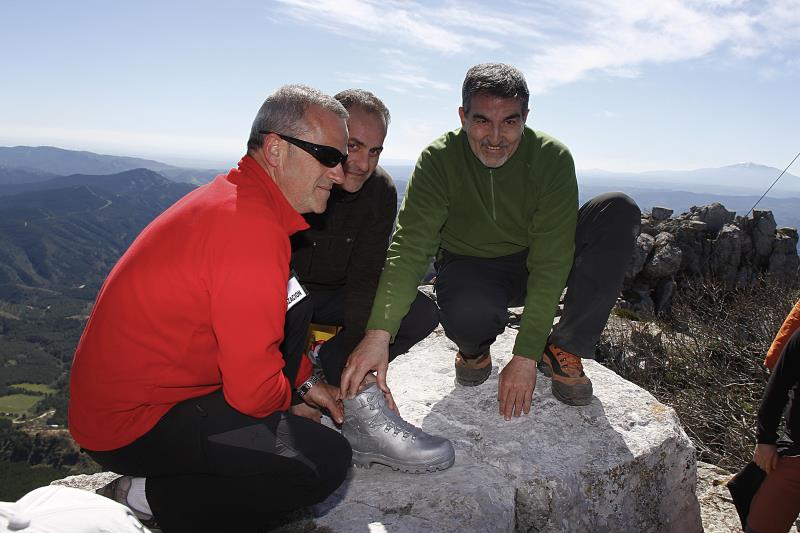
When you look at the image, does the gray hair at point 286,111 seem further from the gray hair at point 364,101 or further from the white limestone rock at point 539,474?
the white limestone rock at point 539,474

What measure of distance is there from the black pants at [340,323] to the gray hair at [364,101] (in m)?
1.44

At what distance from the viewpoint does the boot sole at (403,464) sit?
10.7 ft

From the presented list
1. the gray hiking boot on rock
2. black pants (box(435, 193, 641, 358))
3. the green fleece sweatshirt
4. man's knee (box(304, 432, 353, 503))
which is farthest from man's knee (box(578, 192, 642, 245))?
man's knee (box(304, 432, 353, 503))

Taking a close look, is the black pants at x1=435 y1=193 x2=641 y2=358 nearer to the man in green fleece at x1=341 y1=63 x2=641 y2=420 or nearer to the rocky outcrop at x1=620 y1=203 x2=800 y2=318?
the man in green fleece at x1=341 y1=63 x2=641 y2=420

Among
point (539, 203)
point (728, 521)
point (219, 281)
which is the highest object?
point (539, 203)

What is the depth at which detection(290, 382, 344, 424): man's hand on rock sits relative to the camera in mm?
3503

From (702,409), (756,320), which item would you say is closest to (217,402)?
(702,409)

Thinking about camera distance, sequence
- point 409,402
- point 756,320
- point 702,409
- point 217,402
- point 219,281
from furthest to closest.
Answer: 1. point 756,320
2. point 702,409
3. point 409,402
4. point 217,402
5. point 219,281

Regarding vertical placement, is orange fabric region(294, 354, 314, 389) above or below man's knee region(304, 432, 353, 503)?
above

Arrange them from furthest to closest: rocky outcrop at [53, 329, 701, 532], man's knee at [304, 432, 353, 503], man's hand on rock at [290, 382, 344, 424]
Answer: man's hand on rock at [290, 382, 344, 424] < rocky outcrop at [53, 329, 701, 532] < man's knee at [304, 432, 353, 503]

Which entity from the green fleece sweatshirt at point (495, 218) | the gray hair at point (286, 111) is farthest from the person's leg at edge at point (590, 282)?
the gray hair at point (286, 111)

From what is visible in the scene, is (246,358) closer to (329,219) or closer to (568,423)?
(329,219)

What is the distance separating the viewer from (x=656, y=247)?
108 feet

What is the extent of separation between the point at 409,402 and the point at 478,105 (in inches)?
91.6
